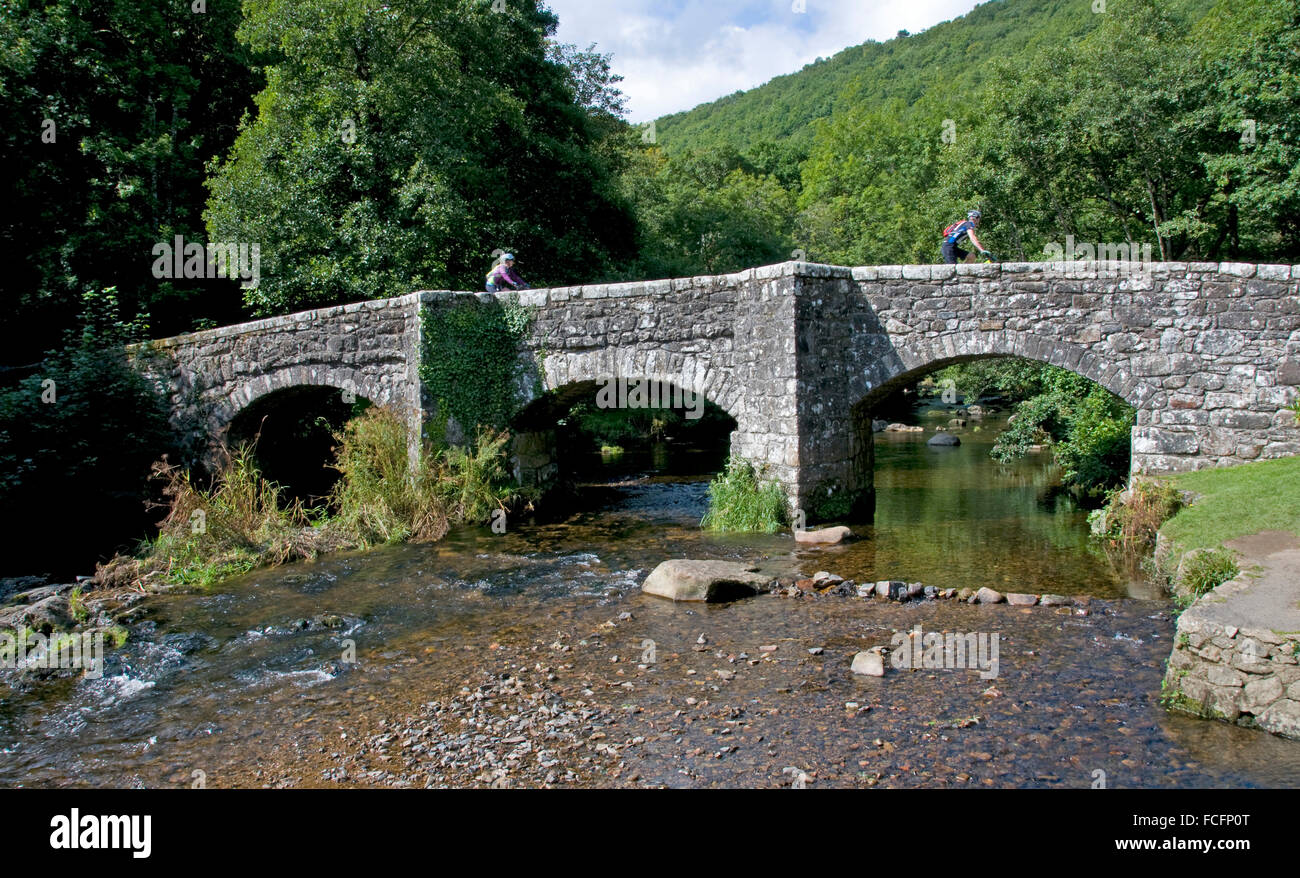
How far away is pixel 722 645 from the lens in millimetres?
6273

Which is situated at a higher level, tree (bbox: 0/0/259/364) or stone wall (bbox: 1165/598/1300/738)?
tree (bbox: 0/0/259/364)

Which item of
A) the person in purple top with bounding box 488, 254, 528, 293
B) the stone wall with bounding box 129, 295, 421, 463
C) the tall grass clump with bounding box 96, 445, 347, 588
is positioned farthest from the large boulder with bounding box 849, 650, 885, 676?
the person in purple top with bounding box 488, 254, 528, 293

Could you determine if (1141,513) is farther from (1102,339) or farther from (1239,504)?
(1102,339)

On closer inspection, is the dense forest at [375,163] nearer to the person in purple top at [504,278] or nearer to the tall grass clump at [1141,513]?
the person in purple top at [504,278]

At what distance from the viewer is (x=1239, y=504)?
24.1 ft

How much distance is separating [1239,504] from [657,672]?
5352mm

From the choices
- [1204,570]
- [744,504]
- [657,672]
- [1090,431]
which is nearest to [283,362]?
[744,504]

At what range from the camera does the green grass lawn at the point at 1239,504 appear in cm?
677

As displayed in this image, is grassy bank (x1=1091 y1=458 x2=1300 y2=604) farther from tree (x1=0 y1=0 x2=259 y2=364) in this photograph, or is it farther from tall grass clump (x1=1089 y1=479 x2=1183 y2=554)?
tree (x1=0 y1=0 x2=259 y2=364)

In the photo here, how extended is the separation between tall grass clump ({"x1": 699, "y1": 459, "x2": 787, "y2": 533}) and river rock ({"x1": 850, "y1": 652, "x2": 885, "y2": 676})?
429 cm

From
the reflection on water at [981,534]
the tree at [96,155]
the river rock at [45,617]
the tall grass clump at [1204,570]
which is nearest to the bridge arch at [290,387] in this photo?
the tree at [96,155]

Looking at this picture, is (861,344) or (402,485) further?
(402,485)

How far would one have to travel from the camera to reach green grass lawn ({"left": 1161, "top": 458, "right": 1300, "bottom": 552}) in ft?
22.2

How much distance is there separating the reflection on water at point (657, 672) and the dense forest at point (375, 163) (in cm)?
566
